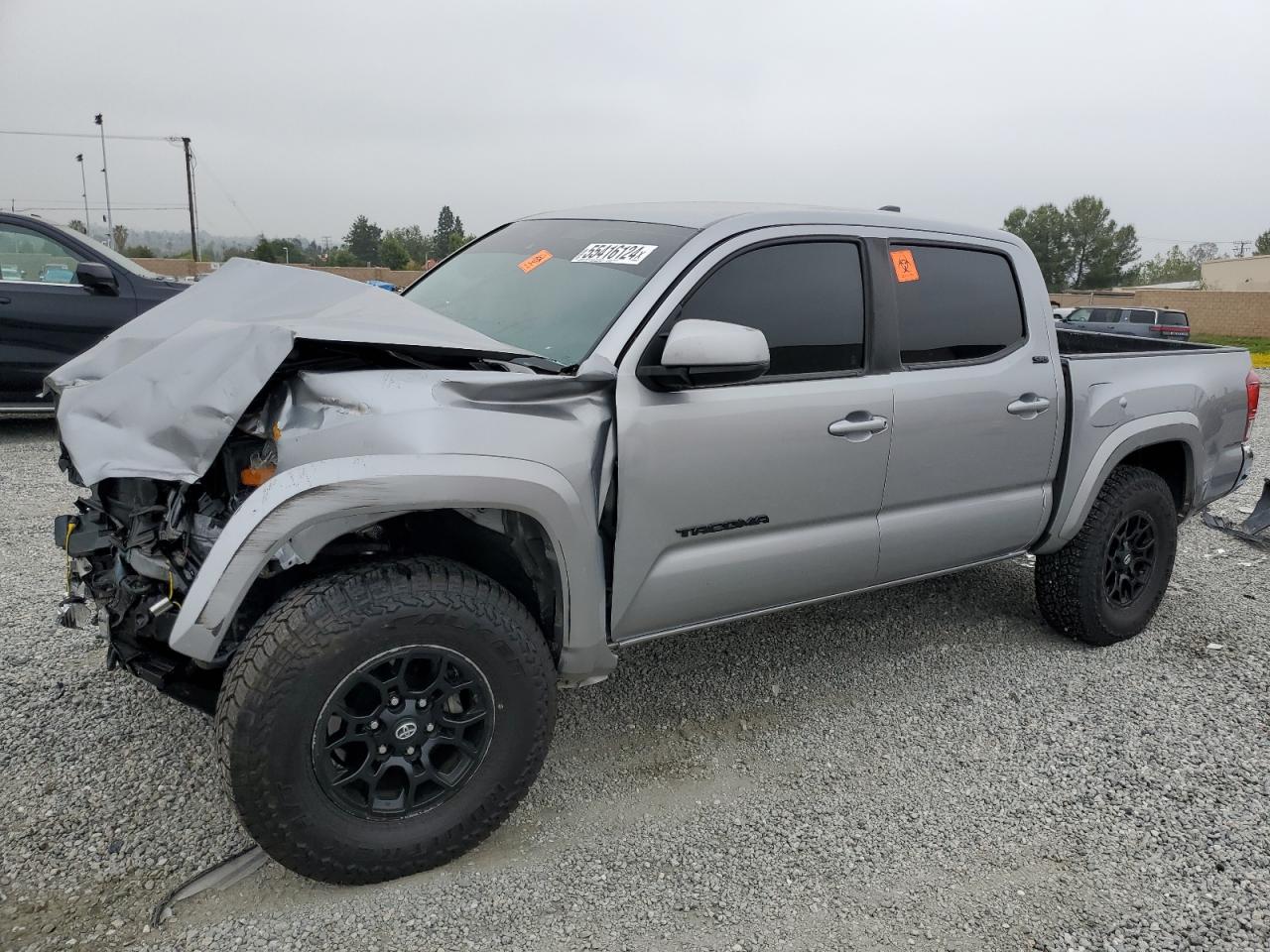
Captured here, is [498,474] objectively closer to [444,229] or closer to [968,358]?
[968,358]

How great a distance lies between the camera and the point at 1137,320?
24922 millimetres

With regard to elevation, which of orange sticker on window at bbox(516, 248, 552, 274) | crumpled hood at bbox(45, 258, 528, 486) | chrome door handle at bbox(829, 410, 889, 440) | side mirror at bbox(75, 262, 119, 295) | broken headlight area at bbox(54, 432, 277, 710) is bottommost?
broken headlight area at bbox(54, 432, 277, 710)

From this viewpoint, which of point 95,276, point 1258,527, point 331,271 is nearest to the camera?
point 1258,527

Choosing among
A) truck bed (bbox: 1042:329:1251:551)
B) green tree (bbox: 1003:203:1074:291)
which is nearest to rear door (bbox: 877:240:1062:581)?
truck bed (bbox: 1042:329:1251:551)

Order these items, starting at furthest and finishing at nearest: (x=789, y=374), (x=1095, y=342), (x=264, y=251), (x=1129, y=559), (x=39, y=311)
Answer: (x=264, y=251) → (x=39, y=311) → (x=1095, y=342) → (x=1129, y=559) → (x=789, y=374)

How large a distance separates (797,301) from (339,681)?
1864mm

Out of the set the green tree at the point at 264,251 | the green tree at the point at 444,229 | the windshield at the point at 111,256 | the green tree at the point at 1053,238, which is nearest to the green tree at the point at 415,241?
the green tree at the point at 444,229

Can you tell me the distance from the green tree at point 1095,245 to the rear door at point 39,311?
253 ft

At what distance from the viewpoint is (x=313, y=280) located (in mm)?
2887

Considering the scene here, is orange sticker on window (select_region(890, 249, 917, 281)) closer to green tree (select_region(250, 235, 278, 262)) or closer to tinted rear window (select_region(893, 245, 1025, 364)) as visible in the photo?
tinted rear window (select_region(893, 245, 1025, 364))

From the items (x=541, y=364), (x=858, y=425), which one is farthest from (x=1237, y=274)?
(x=541, y=364)

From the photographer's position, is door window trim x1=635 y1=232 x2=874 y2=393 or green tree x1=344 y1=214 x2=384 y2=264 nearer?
door window trim x1=635 y1=232 x2=874 y2=393

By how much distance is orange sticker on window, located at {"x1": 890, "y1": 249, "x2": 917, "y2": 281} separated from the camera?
11.0ft

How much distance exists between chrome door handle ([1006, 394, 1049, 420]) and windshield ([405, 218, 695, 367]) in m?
1.49
